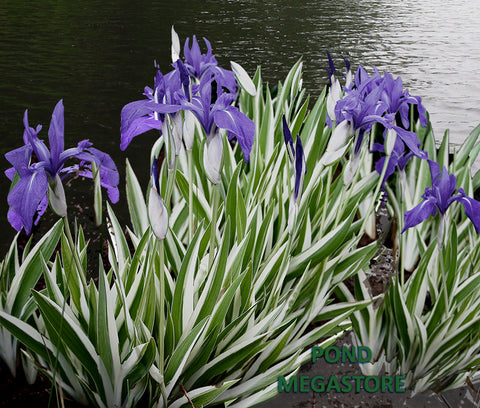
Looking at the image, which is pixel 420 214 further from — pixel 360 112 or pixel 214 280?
pixel 214 280

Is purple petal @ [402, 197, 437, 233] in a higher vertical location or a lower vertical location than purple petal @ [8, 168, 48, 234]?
lower

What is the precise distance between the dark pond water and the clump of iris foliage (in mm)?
1517

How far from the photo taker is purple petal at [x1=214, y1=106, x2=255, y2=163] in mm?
1242

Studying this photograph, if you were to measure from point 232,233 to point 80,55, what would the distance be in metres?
6.47

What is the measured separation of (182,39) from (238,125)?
26.7 ft

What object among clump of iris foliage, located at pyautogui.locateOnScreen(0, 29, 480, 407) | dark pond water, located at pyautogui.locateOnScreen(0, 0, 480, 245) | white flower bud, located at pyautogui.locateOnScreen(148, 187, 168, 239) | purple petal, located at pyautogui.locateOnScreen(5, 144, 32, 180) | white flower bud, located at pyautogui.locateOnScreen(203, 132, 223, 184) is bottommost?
dark pond water, located at pyautogui.locateOnScreen(0, 0, 480, 245)

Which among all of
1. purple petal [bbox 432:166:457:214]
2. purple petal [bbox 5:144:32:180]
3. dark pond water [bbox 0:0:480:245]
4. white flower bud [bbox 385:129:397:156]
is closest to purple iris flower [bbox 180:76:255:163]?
purple petal [bbox 5:144:32:180]

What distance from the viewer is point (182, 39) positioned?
8938mm

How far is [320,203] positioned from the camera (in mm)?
2205

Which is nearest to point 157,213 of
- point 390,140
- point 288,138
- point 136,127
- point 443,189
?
point 136,127

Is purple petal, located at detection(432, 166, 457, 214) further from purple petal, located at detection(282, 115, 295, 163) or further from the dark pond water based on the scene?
the dark pond water

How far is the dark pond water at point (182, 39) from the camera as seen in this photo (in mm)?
5348

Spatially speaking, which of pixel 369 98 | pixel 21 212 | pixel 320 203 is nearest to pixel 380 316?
pixel 320 203

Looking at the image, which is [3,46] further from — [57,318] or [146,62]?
[57,318]
